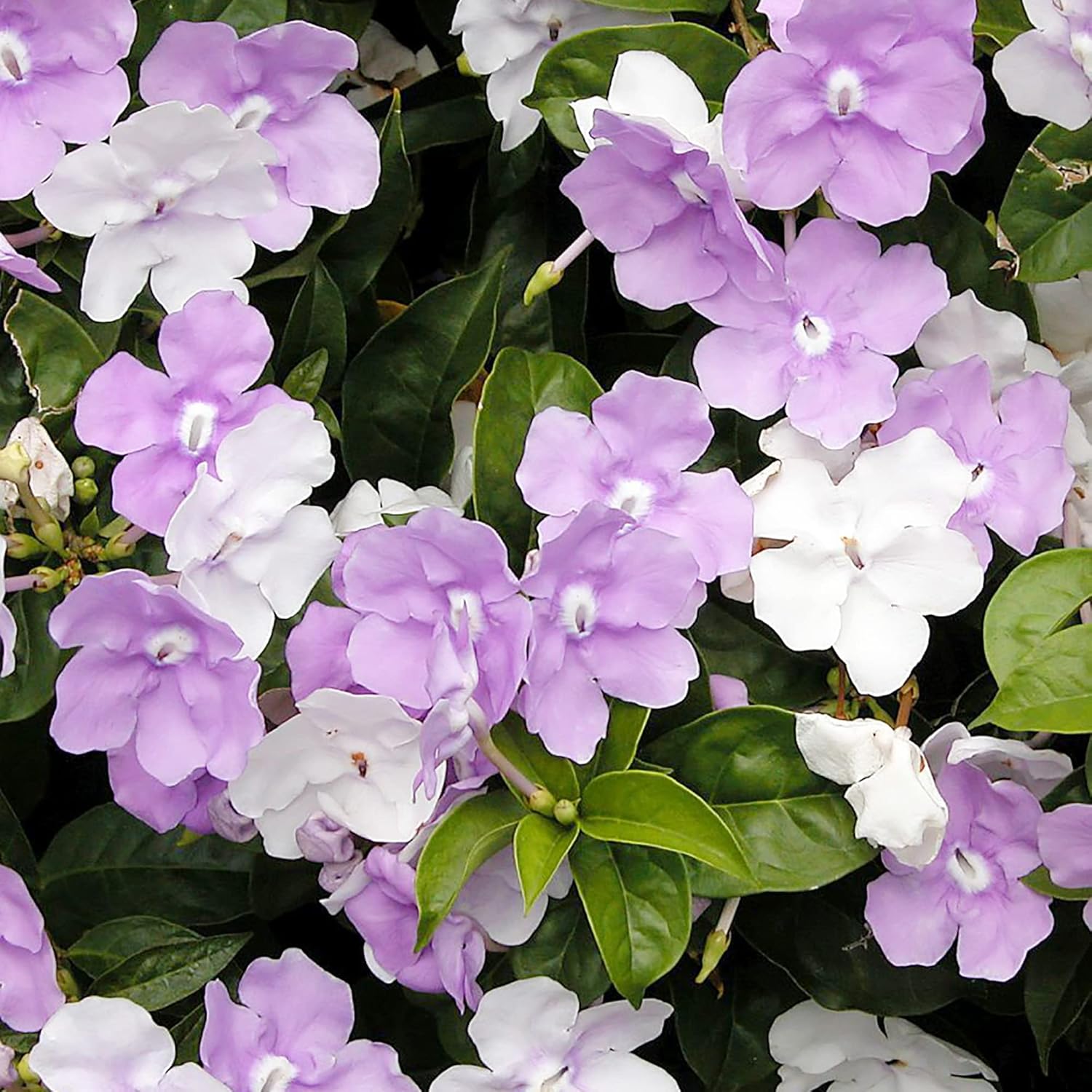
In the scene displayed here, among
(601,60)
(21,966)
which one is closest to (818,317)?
(601,60)

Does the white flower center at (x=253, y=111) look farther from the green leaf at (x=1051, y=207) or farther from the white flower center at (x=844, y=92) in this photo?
the green leaf at (x=1051, y=207)

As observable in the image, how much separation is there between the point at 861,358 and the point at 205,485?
401 mm

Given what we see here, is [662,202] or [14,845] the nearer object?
[662,202]

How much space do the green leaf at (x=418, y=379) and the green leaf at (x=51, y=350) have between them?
0.60 feet

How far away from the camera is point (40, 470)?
0.94 m

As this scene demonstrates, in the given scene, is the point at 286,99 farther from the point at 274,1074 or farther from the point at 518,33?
the point at 274,1074

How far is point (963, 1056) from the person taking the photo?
1.12m

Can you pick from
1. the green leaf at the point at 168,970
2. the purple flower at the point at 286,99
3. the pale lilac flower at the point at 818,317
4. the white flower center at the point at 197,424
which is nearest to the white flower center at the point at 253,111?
the purple flower at the point at 286,99

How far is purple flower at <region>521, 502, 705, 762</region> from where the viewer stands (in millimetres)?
866

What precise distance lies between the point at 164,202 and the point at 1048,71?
56cm

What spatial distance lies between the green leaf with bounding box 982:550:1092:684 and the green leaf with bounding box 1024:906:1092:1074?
0.80 feet

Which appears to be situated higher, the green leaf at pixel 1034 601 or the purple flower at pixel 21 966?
the green leaf at pixel 1034 601

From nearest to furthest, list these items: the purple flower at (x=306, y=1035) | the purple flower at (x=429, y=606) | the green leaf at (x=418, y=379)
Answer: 1. the purple flower at (x=429, y=606)
2. the purple flower at (x=306, y=1035)
3. the green leaf at (x=418, y=379)

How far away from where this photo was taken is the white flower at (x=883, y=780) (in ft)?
2.88
